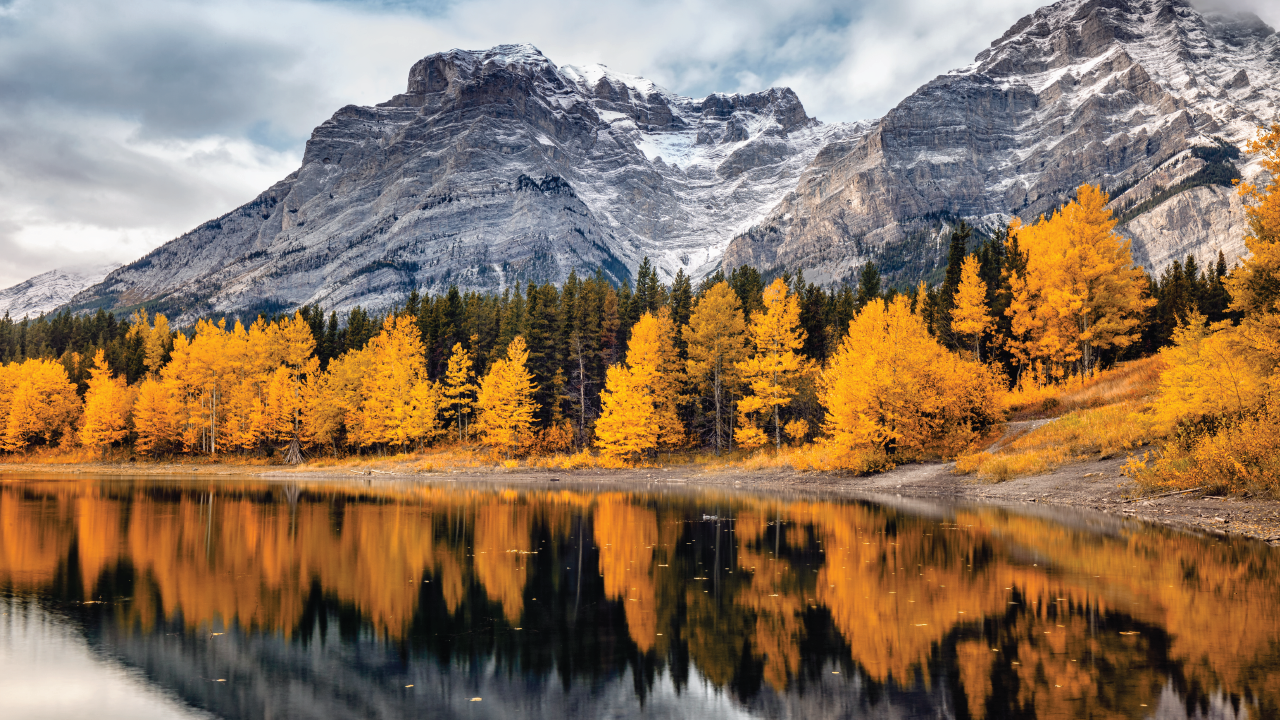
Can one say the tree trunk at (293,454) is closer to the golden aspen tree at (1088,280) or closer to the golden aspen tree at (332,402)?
the golden aspen tree at (332,402)

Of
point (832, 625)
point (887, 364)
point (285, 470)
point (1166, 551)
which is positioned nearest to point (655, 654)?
point (832, 625)

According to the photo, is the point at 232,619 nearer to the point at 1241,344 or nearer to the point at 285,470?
the point at 1241,344

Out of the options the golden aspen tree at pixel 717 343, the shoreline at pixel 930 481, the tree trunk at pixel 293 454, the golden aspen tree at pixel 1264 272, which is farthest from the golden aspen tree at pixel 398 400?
the golden aspen tree at pixel 1264 272

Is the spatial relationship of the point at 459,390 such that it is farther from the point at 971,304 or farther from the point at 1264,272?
the point at 1264,272

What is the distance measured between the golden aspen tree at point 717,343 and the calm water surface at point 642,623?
39.5 meters

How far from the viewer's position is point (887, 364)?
46281 mm

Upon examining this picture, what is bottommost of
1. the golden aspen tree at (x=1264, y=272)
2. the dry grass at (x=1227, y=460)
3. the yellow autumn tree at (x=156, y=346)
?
the dry grass at (x=1227, y=460)

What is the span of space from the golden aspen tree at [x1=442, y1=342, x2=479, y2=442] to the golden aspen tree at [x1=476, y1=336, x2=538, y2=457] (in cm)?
340

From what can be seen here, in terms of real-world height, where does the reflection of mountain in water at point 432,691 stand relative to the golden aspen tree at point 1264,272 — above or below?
below

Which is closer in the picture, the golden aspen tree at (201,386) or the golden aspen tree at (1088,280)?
the golden aspen tree at (1088,280)

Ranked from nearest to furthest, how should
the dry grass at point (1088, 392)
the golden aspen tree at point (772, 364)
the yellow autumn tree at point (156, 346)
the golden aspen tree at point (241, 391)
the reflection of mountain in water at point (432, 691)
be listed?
the reflection of mountain in water at point (432, 691) → the dry grass at point (1088, 392) → the golden aspen tree at point (772, 364) → the golden aspen tree at point (241, 391) → the yellow autumn tree at point (156, 346)

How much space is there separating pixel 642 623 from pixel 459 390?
62.1 metres

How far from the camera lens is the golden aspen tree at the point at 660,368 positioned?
64125 mm

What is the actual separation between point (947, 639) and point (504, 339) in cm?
7122
